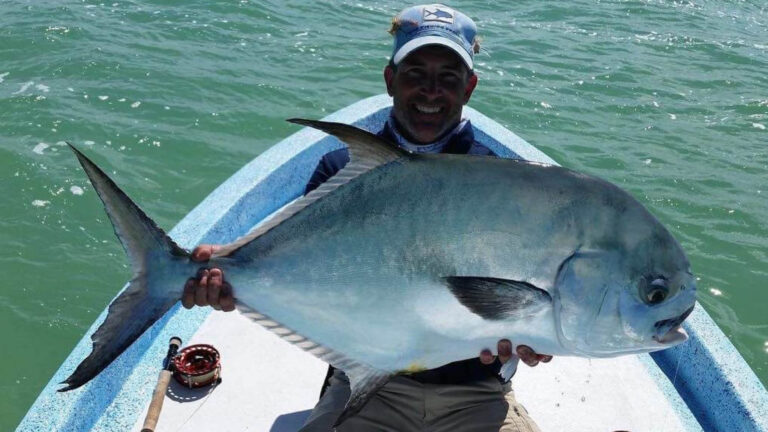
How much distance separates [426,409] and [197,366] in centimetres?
102

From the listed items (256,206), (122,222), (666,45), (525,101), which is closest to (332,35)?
(525,101)

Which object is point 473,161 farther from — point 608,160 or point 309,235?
point 608,160

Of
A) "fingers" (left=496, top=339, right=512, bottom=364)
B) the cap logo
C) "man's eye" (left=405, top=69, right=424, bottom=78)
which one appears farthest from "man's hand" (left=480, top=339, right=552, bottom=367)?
the cap logo

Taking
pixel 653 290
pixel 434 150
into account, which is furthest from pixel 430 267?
pixel 434 150

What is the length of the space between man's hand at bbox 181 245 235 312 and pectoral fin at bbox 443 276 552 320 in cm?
62

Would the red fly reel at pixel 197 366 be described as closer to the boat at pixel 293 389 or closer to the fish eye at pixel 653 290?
the boat at pixel 293 389

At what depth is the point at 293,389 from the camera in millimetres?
2955

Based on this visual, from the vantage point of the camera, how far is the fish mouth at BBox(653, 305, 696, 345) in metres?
1.66

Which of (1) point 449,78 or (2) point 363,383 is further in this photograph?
(1) point 449,78

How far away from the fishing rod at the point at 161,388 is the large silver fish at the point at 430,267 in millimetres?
791

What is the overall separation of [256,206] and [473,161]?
2.50 m

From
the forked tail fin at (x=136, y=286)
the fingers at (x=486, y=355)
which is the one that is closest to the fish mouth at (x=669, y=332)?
the fingers at (x=486, y=355)

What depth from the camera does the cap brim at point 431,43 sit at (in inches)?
99.6

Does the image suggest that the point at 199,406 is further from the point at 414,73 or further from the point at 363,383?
Answer: the point at 414,73
